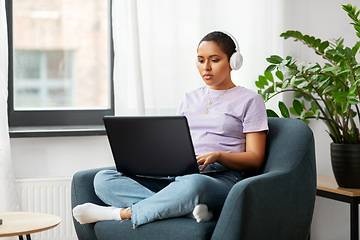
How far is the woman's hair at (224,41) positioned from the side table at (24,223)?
0.90 m

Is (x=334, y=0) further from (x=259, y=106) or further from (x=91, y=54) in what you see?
(x=91, y=54)

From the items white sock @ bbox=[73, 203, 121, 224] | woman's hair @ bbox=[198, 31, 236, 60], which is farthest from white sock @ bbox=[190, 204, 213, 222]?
woman's hair @ bbox=[198, 31, 236, 60]

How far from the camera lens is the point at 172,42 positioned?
2203 millimetres

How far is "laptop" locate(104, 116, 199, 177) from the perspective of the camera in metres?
1.28

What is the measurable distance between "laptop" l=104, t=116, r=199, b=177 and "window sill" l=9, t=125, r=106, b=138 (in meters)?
0.76

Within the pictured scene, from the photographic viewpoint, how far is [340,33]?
7.82 ft

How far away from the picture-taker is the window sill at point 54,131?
6.82 ft

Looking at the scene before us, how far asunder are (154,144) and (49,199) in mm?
1021

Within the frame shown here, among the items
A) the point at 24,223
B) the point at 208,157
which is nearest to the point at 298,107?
the point at 208,157

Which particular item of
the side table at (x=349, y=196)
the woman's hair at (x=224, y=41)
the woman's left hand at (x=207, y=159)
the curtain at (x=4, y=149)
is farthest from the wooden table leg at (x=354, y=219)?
the curtain at (x=4, y=149)

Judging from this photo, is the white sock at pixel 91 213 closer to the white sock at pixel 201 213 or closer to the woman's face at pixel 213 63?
the white sock at pixel 201 213

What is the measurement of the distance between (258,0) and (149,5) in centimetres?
63

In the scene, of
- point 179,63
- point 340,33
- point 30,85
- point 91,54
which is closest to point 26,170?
point 30,85

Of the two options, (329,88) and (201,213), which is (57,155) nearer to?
(201,213)
